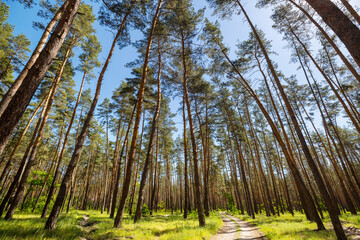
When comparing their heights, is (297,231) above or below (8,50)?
below

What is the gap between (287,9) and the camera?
8914 mm

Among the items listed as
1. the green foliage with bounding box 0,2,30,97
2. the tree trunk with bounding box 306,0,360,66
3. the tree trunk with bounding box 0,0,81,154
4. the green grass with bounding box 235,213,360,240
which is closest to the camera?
the tree trunk with bounding box 0,0,81,154

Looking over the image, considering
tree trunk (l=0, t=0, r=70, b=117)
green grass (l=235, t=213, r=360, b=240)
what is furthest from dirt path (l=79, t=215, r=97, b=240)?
green grass (l=235, t=213, r=360, b=240)

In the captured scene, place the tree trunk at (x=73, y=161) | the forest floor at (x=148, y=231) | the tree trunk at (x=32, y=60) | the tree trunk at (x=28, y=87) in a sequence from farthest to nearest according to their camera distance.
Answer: the tree trunk at (x=32, y=60) < the tree trunk at (x=73, y=161) < the forest floor at (x=148, y=231) < the tree trunk at (x=28, y=87)

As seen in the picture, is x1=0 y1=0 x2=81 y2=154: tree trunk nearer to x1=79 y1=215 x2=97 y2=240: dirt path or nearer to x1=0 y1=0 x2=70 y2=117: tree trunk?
x1=0 y1=0 x2=70 y2=117: tree trunk

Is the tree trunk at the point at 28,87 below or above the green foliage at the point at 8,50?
below

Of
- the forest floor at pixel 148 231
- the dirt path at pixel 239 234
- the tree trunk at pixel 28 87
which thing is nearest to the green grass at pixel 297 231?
the forest floor at pixel 148 231

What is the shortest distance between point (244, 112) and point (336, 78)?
8.45 metres

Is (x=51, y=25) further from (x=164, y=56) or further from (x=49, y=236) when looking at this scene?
(x=49, y=236)

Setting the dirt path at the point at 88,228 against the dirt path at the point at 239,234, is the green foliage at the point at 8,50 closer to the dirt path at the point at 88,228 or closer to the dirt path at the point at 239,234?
the dirt path at the point at 88,228

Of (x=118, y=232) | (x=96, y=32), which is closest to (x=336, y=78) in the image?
(x=118, y=232)

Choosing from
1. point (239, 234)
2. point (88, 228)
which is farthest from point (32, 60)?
point (239, 234)

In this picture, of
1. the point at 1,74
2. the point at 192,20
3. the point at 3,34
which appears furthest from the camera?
the point at 1,74

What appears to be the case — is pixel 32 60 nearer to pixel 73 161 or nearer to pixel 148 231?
pixel 73 161
